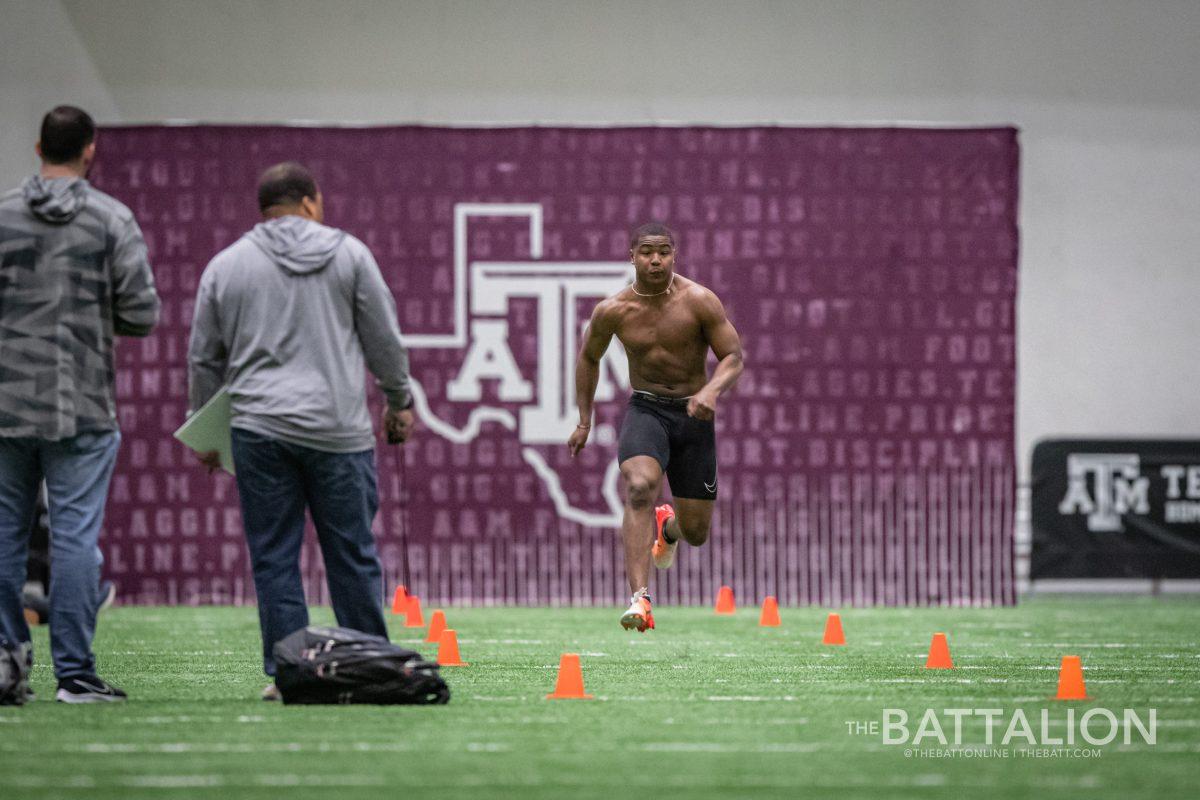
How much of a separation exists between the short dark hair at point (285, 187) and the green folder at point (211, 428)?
0.66m

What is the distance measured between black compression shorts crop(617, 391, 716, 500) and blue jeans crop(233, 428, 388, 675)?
2940 mm

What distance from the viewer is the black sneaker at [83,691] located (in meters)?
6.17

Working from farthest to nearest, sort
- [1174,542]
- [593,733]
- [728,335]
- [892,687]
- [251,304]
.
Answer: [1174,542], [728,335], [892,687], [251,304], [593,733]

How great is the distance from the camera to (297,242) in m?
6.18

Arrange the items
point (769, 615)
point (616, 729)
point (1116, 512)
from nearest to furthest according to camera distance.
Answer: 1. point (616, 729)
2. point (769, 615)
3. point (1116, 512)

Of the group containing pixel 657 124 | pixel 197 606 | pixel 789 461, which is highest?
pixel 657 124

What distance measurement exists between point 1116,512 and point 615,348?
4.33 metres

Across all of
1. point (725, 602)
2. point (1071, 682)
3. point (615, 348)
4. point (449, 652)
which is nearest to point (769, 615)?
point (725, 602)

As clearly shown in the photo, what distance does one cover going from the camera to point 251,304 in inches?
243

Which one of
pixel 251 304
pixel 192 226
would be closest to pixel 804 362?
pixel 192 226

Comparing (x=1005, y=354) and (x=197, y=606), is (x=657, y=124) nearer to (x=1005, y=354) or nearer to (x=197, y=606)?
(x=1005, y=354)

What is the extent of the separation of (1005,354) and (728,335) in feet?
18.8

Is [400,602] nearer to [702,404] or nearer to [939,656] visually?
[702,404]

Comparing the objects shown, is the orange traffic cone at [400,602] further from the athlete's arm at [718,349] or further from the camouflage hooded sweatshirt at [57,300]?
the camouflage hooded sweatshirt at [57,300]
